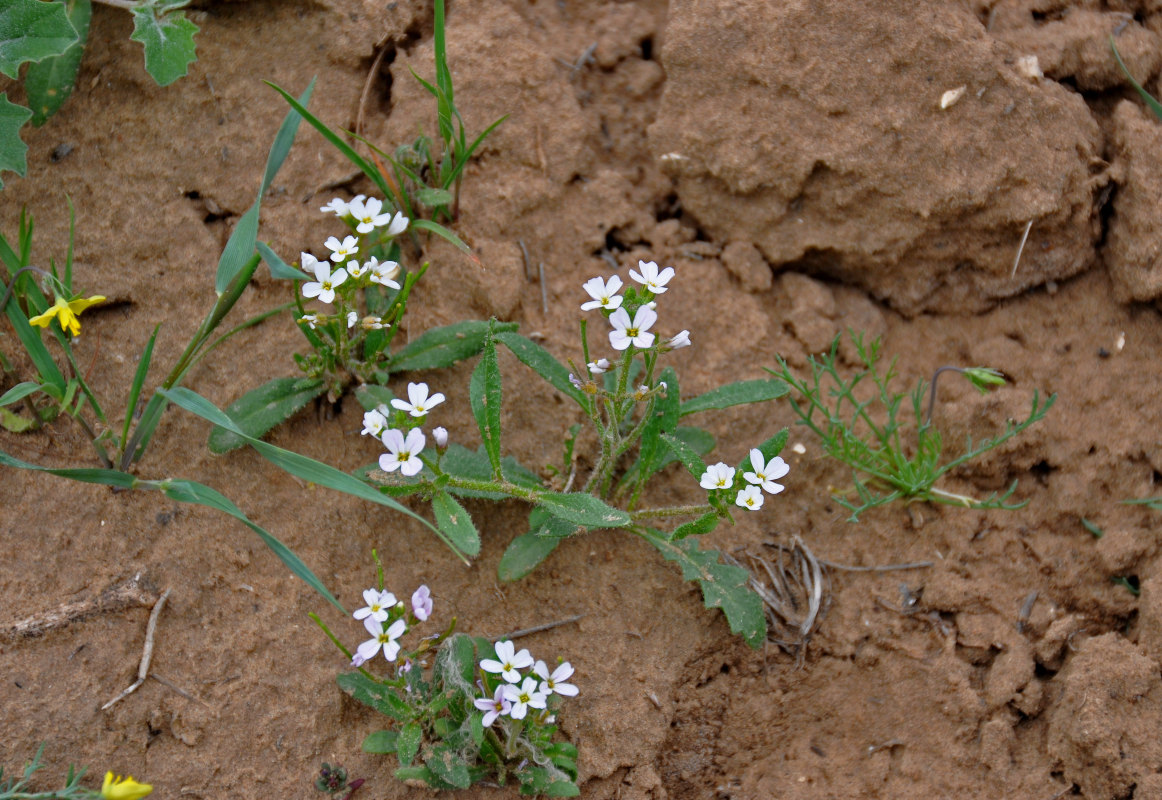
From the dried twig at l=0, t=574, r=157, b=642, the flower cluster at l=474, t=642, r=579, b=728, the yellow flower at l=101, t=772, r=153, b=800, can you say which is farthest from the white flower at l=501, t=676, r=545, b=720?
the dried twig at l=0, t=574, r=157, b=642

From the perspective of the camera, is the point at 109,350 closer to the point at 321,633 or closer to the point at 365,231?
the point at 365,231

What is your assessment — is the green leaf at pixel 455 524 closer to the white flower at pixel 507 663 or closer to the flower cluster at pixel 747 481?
the white flower at pixel 507 663

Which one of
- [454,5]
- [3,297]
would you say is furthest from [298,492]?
[454,5]

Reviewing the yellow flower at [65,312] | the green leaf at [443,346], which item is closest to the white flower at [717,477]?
the green leaf at [443,346]

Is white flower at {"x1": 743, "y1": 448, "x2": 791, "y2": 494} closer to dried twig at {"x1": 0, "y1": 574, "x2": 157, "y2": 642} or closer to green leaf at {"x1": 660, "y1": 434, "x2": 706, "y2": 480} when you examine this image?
green leaf at {"x1": 660, "y1": 434, "x2": 706, "y2": 480}

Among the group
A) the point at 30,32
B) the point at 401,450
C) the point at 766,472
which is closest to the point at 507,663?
the point at 401,450

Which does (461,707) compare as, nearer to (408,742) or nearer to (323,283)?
(408,742)
